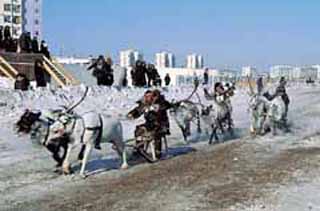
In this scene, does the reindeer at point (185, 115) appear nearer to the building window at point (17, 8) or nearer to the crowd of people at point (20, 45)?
the crowd of people at point (20, 45)

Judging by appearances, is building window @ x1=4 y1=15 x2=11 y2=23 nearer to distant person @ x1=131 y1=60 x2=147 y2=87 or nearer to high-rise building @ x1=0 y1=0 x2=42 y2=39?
high-rise building @ x1=0 y1=0 x2=42 y2=39

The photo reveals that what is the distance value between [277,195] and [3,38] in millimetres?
29977

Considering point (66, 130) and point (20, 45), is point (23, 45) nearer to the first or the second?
point (20, 45)

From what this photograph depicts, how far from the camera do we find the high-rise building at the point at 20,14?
319 ft

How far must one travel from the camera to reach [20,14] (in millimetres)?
99562

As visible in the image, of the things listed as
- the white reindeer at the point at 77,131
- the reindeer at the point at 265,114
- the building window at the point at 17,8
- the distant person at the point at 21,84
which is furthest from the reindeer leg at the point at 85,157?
the building window at the point at 17,8

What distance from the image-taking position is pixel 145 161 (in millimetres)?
14750

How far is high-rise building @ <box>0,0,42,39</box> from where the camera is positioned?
319 feet

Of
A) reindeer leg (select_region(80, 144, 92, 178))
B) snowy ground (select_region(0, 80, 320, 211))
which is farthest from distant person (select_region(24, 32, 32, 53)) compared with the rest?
reindeer leg (select_region(80, 144, 92, 178))

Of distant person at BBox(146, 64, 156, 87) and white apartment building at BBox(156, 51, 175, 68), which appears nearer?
distant person at BBox(146, 64, 156, 87)

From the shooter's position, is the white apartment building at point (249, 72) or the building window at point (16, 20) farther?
the building window at point (16, 20)

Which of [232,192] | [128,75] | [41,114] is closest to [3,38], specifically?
[128,75]

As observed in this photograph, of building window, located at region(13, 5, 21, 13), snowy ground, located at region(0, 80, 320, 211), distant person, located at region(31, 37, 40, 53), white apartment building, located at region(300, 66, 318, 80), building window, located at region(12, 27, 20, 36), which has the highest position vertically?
building window, located at region(13, 5, 21, 13)

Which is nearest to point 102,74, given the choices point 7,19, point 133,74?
point 133,74
